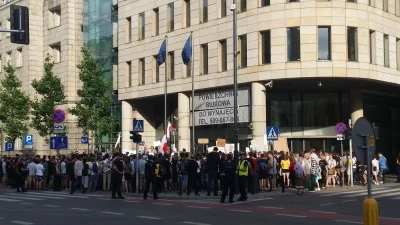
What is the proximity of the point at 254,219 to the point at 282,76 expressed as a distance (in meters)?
22.7

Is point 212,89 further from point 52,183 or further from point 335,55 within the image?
point 52,183

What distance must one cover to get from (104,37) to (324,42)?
24228mm

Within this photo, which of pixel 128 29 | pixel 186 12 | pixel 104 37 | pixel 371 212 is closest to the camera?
pixel 371 212

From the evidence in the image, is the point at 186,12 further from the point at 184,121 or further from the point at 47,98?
the point at 47,98

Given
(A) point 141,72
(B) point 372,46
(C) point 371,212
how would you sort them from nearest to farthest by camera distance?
(C) point 371,212
(B) point 372,46
(A) point 141,72

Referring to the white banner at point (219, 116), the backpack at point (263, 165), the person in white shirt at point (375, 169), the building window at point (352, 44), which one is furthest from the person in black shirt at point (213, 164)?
the building window at point (352, 44)

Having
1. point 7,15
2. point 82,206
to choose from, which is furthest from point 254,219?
point 7,15

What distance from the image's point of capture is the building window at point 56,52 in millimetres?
61594

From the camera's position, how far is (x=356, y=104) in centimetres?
4362

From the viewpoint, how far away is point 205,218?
1791 cm

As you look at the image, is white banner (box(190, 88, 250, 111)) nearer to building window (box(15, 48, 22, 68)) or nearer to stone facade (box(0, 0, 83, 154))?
stone facade (box(0, 0, 83, 154))

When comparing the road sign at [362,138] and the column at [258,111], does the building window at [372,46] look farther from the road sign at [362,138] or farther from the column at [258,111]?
the road sign at [362,138]

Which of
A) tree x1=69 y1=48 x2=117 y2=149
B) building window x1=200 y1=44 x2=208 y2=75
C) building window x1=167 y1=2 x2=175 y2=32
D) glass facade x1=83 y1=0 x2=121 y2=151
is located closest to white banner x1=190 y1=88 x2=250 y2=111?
building window x1=200 y1=44 x2=208 y2=75

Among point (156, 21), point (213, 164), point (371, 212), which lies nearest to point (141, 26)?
point (156, 21)
